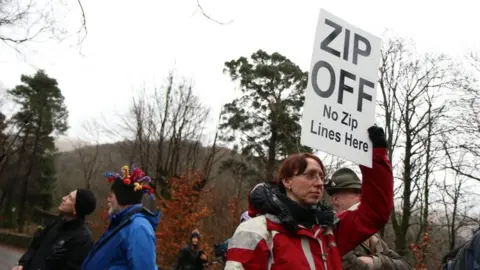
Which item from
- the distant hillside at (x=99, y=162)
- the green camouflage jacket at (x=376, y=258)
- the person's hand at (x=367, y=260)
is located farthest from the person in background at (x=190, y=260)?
the distant hillside at (x=99, y=162)

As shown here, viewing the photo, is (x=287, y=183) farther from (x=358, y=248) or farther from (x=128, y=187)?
(x=128, y=187)

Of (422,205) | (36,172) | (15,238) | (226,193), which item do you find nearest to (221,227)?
(226,193)

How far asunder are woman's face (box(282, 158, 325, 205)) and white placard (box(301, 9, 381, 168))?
0.13m

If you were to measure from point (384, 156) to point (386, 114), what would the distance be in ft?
74.1

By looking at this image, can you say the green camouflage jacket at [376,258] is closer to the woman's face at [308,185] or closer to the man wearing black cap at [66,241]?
the woman's face at [308,185]

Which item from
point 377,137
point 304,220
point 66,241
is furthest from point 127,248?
point 377,137

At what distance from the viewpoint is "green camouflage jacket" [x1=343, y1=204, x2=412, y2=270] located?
3215mm

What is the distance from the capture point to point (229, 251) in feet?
8.32

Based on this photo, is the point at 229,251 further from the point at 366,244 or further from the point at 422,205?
the point at 422,205

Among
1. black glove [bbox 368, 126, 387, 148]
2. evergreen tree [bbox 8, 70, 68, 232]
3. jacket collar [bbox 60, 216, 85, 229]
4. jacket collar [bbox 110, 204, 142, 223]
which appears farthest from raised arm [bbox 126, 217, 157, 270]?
evergreen tree [bbox 8, 70, 68, 232]

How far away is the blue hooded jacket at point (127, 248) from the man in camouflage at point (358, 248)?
1406mm

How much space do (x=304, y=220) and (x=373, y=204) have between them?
0.42m

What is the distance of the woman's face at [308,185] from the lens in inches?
108

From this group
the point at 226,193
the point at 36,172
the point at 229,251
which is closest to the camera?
the point at 229,251
